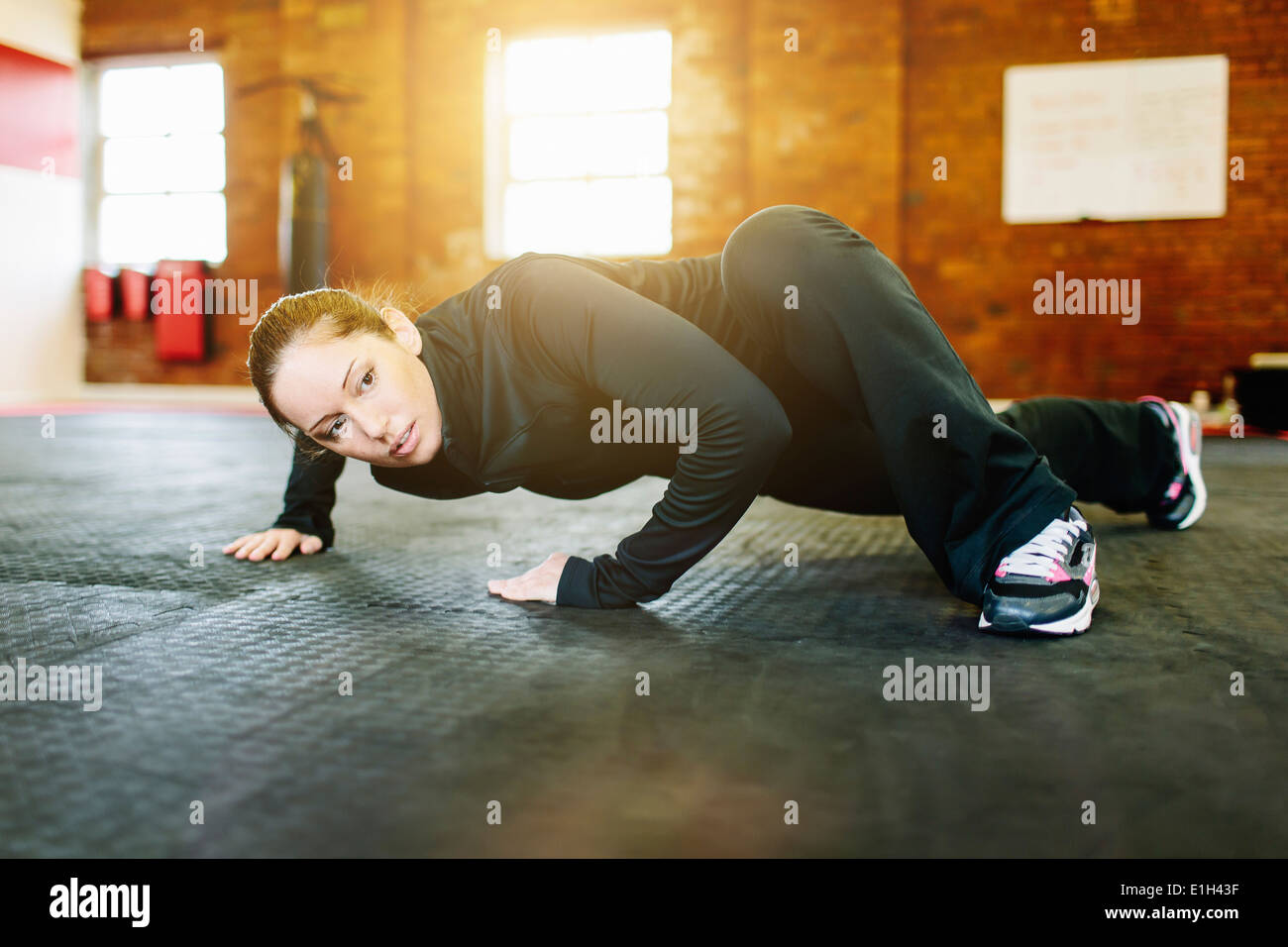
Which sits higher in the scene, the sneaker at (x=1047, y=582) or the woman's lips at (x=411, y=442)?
the woman's lips at (x=411, y=442)

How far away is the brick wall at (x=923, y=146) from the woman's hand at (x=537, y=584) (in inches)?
209

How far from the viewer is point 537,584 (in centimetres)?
138

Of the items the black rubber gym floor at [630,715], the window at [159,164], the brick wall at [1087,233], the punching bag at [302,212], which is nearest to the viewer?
the black rubber gym floor at [630,715]

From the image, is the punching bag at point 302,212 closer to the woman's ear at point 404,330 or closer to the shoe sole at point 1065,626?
the woman's ear at point 404,330

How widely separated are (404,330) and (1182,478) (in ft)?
4.84

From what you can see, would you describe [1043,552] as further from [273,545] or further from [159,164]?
[159,164]

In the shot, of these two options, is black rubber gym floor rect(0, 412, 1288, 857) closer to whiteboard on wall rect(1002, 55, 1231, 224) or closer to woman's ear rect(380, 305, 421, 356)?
woman's ear rect(380, 305, 421, 356)

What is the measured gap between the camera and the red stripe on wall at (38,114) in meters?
7.48

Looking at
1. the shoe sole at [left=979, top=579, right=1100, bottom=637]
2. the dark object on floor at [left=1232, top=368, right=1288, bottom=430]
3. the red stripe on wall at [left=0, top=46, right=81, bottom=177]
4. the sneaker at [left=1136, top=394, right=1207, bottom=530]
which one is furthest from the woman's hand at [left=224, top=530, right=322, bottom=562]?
the red stripe on wall at [left=0, top=46, right=81, bottom=177]

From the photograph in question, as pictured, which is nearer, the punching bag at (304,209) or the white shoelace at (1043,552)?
the white shoelace at (1043,552)

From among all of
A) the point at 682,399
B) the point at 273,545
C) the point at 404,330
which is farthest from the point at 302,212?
the point at 682,399

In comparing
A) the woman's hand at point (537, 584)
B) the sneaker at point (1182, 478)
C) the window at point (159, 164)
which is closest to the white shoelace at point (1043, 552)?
the woman's hand at point (537, 584)

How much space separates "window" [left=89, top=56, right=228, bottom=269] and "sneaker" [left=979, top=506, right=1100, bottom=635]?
769 centimetres

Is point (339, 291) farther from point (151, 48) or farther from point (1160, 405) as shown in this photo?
point (151, 48)
